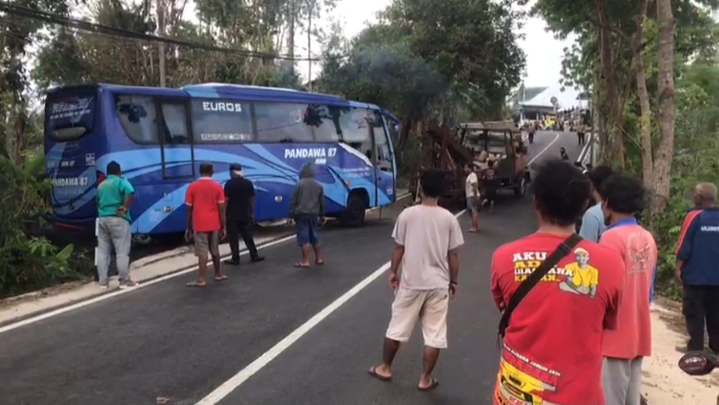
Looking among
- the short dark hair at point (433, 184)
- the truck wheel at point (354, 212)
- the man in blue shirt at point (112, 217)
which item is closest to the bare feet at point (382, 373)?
the short dark hair at point (433, 184)

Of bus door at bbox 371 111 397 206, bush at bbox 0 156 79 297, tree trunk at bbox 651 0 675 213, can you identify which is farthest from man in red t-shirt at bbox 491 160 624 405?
bus door at bbox 371 111 397 206

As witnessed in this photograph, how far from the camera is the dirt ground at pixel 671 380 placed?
6164 mm

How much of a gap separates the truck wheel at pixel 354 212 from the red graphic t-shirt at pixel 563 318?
647 inches

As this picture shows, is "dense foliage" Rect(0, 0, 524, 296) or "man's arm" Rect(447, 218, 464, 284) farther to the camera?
"dense foliage" Rect(0, 0, 524, 296)

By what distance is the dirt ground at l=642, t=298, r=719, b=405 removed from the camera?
6164 millimetres

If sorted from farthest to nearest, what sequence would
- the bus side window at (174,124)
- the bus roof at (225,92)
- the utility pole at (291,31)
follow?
the utility pole at (291,31)
the bus side window at (174,124)
the bus roof at (225,92)

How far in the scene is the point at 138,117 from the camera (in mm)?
14359

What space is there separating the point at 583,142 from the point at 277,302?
151 ft

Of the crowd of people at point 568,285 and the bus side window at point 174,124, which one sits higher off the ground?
the bus side window at point 174,124

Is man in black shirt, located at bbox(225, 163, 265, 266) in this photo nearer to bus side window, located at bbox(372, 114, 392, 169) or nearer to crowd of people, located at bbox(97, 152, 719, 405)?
crowd of people, located at bbox(97, 152, 719, 405)

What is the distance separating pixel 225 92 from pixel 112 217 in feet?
21.4

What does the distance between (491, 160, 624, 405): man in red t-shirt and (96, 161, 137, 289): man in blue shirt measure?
8.18m

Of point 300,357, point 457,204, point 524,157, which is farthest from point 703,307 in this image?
point 524,157

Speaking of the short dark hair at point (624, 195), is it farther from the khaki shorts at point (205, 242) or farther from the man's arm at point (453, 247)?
the khaki shorts at point (205, 242)
